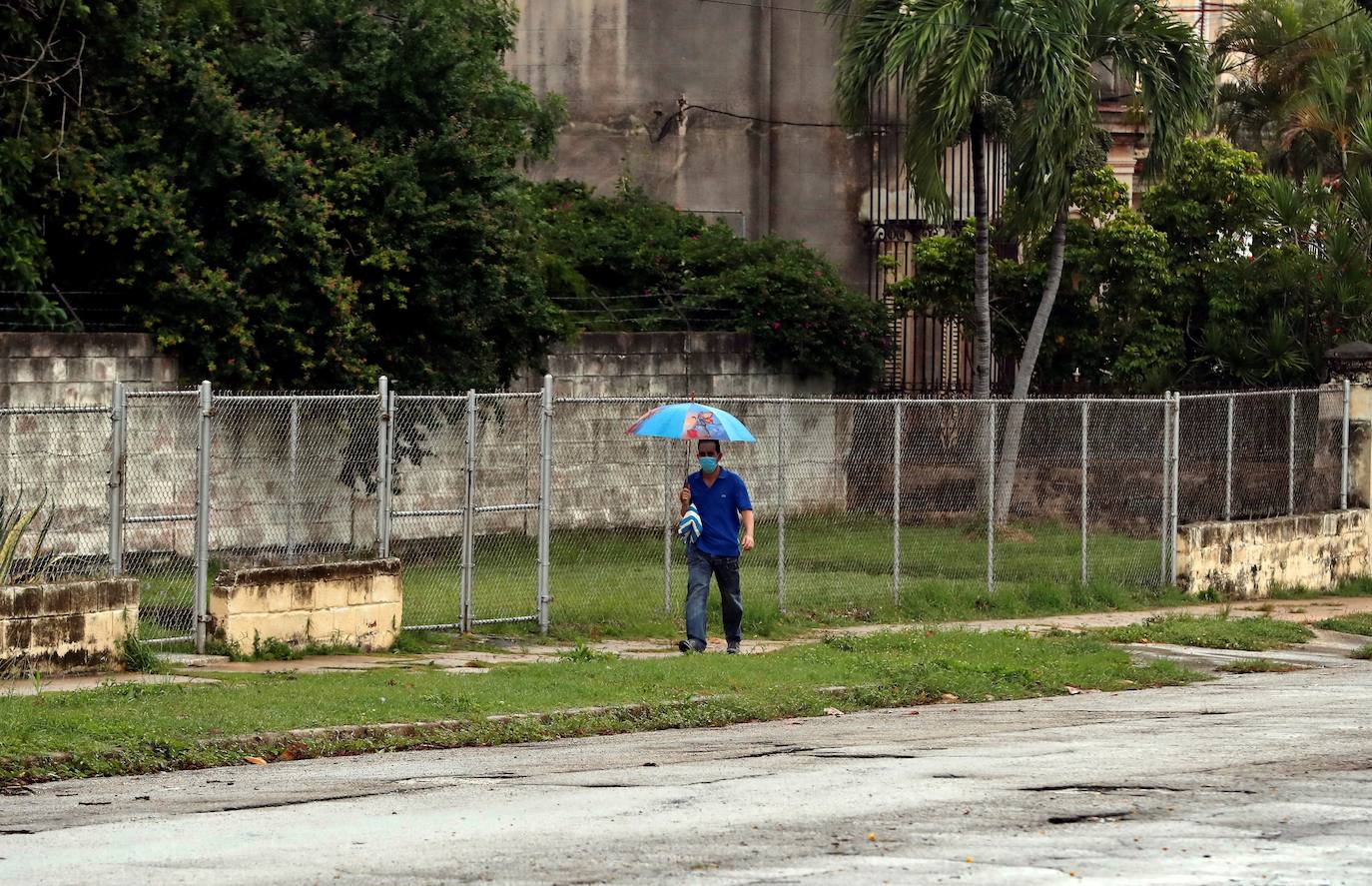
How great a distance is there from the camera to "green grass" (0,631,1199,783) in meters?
10.6

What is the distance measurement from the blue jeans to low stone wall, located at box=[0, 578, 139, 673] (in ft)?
13.8

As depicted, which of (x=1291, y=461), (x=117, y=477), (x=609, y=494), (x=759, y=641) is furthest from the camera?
(x=1291, y=461)

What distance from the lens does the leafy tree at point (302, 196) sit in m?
20.5

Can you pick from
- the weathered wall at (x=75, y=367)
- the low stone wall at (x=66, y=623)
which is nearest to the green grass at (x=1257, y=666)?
the low stone wall at (x=66, y=623)

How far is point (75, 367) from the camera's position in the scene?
19.8 metres

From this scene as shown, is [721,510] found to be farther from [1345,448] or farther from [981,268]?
[981,268]

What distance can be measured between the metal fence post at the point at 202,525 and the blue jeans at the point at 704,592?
3.69 m

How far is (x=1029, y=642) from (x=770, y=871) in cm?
922

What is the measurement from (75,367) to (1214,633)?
451 inches

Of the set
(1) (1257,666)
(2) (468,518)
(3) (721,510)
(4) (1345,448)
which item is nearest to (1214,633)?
(1) (1257,666)

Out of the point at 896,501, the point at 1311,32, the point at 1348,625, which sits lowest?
the point at 1348,625

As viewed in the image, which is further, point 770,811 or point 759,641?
point 759,641

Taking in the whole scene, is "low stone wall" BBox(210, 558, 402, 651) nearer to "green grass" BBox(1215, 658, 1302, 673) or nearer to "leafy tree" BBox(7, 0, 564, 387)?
"leafy tree" BBox(7, 0, 564, 387)

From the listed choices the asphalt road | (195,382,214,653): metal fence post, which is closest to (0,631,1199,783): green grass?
the asphalt road
